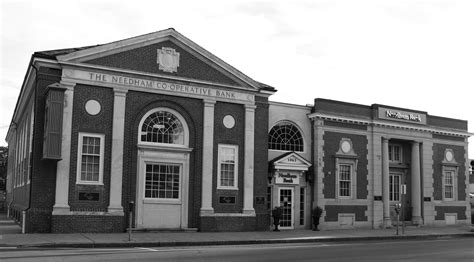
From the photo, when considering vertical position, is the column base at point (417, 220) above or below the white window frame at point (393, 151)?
below

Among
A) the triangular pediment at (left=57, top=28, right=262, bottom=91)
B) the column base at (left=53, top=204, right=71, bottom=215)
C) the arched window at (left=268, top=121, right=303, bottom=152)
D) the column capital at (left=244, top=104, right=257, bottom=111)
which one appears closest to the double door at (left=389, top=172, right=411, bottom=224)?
the arched window at (left=268, top=121, right=303, bottom=152)

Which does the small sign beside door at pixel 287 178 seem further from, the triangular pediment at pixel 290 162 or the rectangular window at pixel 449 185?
the rectangular window at pixel 449 185

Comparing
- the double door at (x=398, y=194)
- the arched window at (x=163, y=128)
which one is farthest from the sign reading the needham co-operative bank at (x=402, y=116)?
the arched window at (x=163, y=128)

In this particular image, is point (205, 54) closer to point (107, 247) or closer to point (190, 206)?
point (190, 206)

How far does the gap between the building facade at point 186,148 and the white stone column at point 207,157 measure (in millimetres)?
50

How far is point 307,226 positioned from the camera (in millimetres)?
28641

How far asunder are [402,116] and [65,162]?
19752mm

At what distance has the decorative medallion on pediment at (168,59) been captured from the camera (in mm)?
24359

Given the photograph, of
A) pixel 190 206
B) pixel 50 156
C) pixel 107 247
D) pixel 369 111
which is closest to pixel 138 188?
pixel 190 206

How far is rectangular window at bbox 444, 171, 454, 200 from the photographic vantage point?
34.3 meters

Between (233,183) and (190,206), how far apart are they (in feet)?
8.02

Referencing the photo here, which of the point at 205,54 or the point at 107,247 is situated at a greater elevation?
the point at 205,54

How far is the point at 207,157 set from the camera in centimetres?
2503

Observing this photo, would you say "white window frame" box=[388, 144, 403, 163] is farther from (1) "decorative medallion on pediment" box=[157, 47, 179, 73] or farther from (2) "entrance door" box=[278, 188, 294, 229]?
(1) "decorative medallion on pediment" box=[157, 47, 179, 73]
